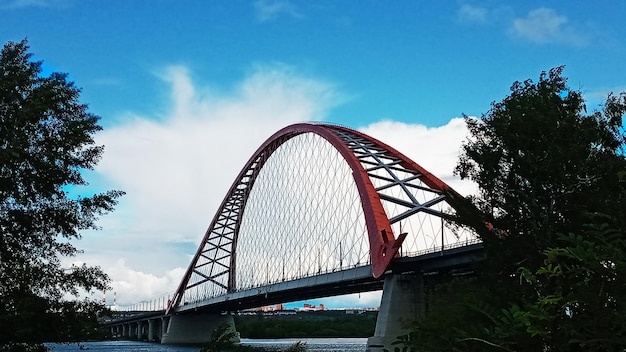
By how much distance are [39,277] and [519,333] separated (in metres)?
10.7

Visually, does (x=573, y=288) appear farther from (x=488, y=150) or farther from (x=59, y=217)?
(x=488, y=150)

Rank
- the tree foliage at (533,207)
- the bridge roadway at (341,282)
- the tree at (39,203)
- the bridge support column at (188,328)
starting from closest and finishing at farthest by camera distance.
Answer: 1. the tree foliage at (533,207)
2. the tree at (39,203)
3. the bridge roadway at (341,282)
4. the bridge support column at (188,328)

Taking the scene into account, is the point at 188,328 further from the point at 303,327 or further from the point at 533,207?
the point at 533,207

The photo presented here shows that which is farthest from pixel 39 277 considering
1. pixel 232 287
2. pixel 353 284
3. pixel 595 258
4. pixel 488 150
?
pixel 232 287

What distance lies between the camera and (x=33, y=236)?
1496 centimetres

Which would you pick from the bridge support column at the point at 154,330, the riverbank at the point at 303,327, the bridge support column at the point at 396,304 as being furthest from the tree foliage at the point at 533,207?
the riverbank at the point at 303,327

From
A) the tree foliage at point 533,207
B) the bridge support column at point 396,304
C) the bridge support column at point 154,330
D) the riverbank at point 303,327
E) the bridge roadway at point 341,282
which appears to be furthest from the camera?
the riverbank at point 303,327

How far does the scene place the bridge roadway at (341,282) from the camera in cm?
4038

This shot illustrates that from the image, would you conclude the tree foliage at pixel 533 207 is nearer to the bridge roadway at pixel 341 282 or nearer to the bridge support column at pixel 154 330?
the bridge roadway at pixel 341 282

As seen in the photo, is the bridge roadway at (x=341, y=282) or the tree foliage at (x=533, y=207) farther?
the bridge roadway at (x=341, y=282)

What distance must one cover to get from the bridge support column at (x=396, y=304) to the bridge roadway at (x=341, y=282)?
27.7 inches

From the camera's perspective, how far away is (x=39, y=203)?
14969 millimetres

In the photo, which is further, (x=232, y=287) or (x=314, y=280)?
(x=232, y=287)

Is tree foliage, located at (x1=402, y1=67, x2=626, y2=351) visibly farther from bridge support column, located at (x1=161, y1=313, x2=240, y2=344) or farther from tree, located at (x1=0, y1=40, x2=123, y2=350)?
bridge support column, located at (x1=161, y1=313, x2=240, y2=344)
